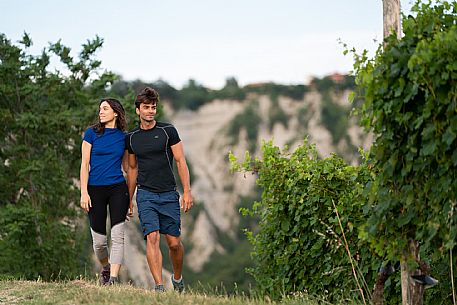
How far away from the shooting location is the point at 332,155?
10000mm

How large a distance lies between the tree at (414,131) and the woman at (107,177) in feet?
10.6

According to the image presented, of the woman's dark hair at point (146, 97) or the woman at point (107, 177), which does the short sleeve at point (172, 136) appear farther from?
the woman at point (107, 177)

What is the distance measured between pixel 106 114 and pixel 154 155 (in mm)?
705

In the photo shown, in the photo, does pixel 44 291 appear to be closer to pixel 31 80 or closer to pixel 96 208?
pixel 96 208

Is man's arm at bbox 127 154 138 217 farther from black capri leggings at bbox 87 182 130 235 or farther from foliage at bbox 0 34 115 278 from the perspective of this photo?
foliage at bbox 0 34 115 278

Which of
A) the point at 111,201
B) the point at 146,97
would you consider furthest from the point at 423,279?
the point at 111,201

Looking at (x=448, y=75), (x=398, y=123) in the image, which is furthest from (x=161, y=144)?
(x=448, y=75)

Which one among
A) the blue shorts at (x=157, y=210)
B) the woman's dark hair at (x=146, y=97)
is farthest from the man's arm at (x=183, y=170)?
the woman's dark hair at (x=146, y=97)

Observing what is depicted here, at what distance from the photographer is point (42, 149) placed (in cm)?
1955

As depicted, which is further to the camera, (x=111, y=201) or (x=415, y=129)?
(x=111, y=201)

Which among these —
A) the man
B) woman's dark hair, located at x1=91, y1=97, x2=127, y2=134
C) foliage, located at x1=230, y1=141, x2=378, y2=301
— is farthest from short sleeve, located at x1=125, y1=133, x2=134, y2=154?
foliage, located at x1=230, y1=141, x2=378, y2=301

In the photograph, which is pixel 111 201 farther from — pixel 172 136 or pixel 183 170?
pixel 172 136

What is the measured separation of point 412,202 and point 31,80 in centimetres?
1489

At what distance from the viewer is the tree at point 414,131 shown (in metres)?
5.46
